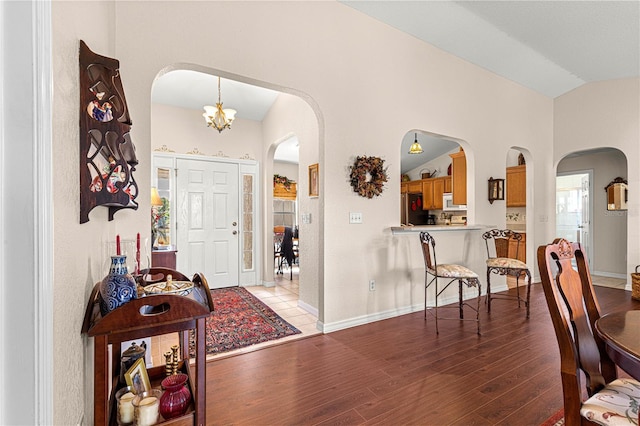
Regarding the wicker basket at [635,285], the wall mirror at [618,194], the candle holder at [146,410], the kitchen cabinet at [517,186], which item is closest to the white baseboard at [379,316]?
the candle holder at [146,410]

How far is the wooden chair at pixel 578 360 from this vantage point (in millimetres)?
1176

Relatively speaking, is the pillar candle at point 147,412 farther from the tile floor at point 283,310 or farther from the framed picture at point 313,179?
the framed picture at point 313,179

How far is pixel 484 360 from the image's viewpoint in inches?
96.8

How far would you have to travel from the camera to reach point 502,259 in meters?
3.79

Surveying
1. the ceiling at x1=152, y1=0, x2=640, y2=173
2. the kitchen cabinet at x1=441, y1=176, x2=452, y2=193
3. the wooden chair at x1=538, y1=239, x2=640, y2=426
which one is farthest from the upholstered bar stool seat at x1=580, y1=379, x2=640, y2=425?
Answer: the kitchen cabinet at x1=441, y1=176, x2=452, y2=193

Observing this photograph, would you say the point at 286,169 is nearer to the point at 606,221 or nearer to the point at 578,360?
the point at 606,221

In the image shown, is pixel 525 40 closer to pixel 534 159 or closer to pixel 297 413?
pixel 534 159

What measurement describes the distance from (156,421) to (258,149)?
4.49m

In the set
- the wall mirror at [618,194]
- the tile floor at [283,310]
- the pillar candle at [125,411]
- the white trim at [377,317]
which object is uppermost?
the wall mirror at [618,194]

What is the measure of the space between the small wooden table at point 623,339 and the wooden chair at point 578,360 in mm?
106

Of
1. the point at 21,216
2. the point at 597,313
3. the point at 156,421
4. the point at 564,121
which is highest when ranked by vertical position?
the point at 564,121

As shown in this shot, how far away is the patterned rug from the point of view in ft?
9.23

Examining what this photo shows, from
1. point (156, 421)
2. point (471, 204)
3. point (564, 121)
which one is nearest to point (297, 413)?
point (156, 421)

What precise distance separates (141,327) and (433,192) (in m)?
7.07
